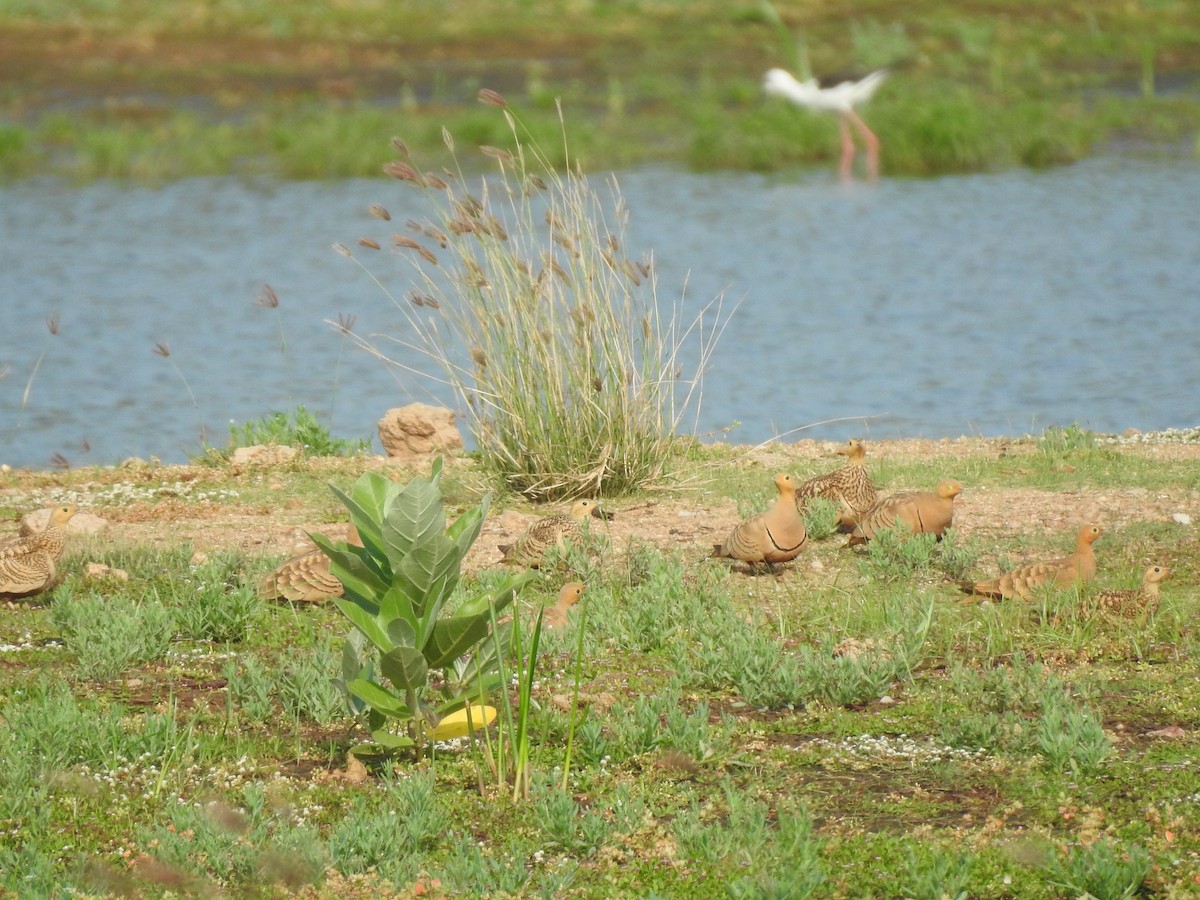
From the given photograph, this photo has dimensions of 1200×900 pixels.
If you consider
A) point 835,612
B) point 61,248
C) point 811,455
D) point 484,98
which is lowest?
point 61,248

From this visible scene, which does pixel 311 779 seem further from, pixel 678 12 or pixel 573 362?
pixel 678 12

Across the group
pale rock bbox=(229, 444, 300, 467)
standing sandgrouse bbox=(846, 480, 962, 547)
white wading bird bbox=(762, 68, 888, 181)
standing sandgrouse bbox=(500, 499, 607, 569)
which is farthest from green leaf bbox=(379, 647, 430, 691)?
white wading bird bbox=(762, 68, 888, 181)

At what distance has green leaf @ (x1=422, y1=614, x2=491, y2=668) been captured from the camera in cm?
485

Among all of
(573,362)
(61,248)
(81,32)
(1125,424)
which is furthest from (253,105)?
(573,362)

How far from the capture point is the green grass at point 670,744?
4301 mm

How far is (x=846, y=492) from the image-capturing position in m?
7.66

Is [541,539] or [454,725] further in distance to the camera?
[541,539]

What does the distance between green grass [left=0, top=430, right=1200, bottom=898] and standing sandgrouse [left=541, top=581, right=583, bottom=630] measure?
0.09 m

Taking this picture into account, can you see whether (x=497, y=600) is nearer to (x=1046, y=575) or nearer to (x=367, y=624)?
(x=367, y=624)

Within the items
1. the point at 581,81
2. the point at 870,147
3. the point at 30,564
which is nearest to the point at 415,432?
the point at 30,564

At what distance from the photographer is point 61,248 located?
816 inches

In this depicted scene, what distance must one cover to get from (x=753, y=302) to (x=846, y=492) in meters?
10.6

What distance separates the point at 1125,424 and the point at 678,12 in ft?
76.1

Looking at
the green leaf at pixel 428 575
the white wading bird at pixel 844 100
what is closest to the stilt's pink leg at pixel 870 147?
the white wading bird at pixel 844 100
